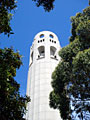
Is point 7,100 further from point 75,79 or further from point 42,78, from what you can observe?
→ point 42,78

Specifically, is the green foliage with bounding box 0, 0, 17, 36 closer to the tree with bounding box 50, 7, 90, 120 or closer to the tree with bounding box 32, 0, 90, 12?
the tree with bounding box 32, 0, 90, 12

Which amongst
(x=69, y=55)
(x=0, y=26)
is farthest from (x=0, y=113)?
(x=69, y=55)

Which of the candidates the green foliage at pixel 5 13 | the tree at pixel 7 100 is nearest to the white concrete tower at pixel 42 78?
the tree at pixel 7 100

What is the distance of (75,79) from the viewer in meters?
9.84

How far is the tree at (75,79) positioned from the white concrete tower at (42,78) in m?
10.1

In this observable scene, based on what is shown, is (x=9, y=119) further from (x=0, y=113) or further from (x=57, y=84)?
(x=57, y=84)

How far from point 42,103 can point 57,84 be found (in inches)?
448

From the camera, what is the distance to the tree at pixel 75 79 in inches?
368

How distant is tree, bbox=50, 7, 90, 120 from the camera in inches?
368

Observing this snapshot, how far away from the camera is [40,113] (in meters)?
20.6

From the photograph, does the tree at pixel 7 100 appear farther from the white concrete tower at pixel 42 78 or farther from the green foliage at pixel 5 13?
the white concrete tower at pixel 42 78

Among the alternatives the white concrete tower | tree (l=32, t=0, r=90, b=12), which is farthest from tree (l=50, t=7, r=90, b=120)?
the white concrete tower

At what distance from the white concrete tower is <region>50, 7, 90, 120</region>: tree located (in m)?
10.1

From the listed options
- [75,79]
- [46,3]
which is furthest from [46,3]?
[75,79]
